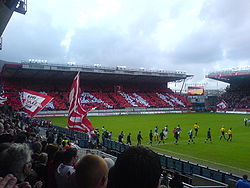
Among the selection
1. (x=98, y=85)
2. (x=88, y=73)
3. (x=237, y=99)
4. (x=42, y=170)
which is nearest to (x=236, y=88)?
(x=237, y=99)

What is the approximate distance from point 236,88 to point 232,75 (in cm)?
1237

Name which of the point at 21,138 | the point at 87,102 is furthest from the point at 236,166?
the point at 87,102

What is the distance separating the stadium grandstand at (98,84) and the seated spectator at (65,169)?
4831 cm

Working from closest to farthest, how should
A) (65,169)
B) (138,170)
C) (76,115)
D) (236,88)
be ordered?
(138,170) → (65,169) → (76,115) → (236,88)

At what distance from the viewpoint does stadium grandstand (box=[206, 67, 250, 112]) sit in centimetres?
6395

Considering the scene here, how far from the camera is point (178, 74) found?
72.9 m

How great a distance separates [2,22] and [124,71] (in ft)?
157

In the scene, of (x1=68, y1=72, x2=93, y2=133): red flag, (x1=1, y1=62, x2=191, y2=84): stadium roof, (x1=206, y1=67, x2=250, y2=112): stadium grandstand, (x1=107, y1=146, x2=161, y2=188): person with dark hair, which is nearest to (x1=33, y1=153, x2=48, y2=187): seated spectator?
(x1=107, y1=146, x2=161, y2=188): person with dark hair

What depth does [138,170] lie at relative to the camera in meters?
2.14

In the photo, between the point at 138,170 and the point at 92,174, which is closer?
the point at 138,170

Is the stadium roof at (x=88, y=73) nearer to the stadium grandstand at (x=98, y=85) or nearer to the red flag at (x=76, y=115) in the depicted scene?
the stadium grandstand at (x=98, y=85)

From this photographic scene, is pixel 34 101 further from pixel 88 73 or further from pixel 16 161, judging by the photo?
pixel 88 73

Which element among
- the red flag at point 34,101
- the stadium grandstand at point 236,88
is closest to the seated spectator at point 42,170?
the red flag at point 34,101

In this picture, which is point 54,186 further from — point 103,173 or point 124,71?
point 124,71
